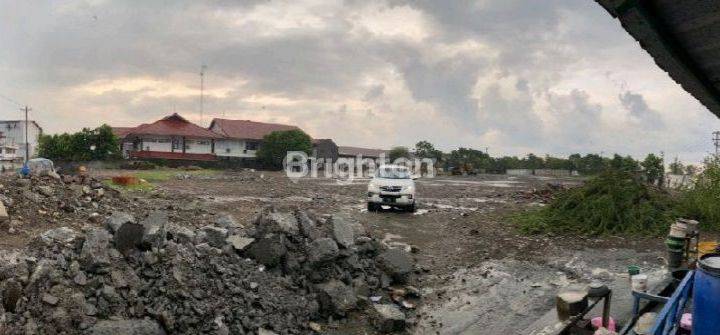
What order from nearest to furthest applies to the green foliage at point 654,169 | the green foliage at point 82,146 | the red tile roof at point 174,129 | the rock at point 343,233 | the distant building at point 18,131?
the rock at point 343,233, the green foliage at point 654,169, the green foliage at point 82,146, the red tile roof at point 174,129, the distant building at point 18,131

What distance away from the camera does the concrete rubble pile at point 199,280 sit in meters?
5.57

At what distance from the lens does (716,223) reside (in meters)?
11.9

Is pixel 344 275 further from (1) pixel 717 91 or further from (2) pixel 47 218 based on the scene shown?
(2) pixel 47 218

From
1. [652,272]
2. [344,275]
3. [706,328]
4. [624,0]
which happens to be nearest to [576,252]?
[652,272]

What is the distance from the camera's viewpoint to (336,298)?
23.4 feet

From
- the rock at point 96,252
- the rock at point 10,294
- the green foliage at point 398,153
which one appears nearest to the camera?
the rock at point 10,294

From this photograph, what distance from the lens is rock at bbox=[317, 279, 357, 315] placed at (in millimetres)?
7043

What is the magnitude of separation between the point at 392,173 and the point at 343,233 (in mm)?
7439

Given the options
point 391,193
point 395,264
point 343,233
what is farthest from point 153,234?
point 391,193

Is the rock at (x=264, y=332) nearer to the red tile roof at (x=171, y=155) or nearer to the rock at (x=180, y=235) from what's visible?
the rock at (x=180, y=235)

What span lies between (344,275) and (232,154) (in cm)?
4531

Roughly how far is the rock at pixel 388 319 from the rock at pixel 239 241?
2460mm

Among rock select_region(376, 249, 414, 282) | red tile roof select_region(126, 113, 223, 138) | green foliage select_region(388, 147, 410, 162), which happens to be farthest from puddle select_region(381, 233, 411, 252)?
green foliage select_region(388, 147, 410, 162)

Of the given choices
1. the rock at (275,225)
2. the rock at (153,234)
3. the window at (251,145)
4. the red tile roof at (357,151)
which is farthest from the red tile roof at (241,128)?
the rock at (153,234)
